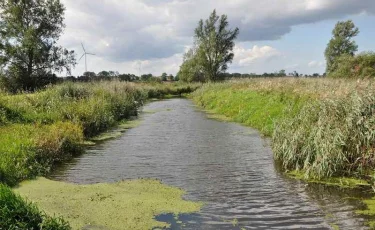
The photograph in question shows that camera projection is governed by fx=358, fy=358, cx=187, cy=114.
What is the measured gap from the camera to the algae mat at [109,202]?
22.5 feet

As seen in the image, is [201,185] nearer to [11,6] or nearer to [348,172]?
[348,172]

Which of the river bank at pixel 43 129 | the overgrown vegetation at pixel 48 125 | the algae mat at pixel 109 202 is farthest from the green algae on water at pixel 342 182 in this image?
the overgrown vegetation at pixel 48 125

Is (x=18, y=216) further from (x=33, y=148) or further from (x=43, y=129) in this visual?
(x=43, y=129)

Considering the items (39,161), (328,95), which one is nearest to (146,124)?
(39,161)

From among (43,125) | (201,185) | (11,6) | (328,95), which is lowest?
(201,185)

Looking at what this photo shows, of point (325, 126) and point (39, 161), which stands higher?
point (325, 126)

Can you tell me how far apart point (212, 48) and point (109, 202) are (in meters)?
65.1

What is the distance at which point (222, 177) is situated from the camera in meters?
10.1

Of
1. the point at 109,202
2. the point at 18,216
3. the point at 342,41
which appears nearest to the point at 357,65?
the point at 342,41

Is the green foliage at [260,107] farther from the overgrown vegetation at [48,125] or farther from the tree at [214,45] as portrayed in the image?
the tree at [214,45]

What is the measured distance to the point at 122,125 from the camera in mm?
21766

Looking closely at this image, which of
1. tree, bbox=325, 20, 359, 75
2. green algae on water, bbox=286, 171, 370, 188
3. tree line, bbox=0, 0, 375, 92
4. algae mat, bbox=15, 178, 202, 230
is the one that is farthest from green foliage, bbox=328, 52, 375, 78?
algae mat, bbox=15, 178, 202, 230

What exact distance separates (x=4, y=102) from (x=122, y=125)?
7136 mm

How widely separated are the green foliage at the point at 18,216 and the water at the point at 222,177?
2.28 metres
